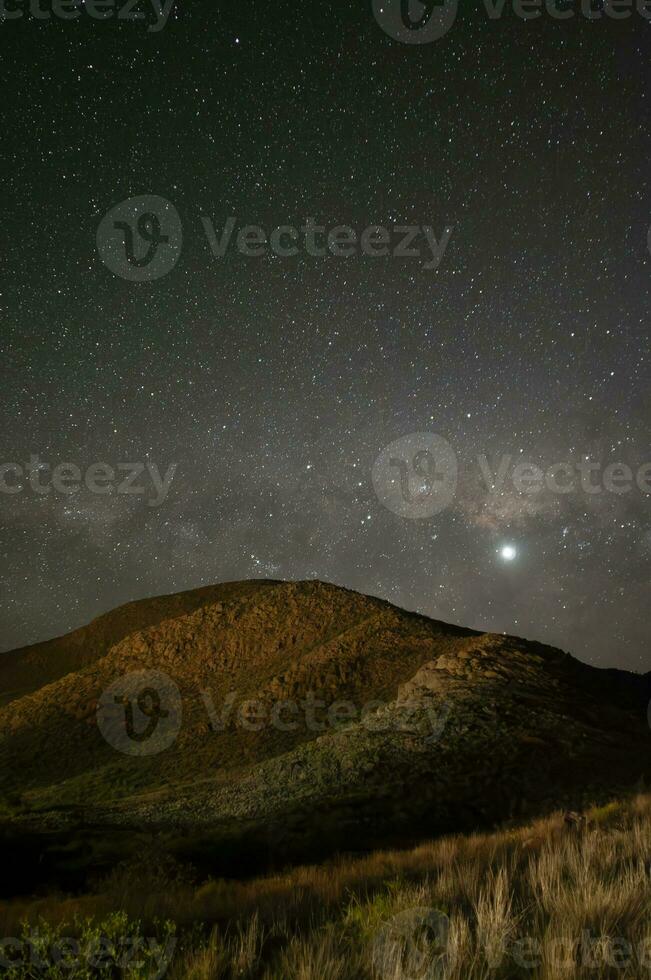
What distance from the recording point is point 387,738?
21.4 metres

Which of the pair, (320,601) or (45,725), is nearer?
(45,725)

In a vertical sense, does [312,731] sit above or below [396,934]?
below

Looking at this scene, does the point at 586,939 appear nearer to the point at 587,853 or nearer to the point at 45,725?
the point at 587,853

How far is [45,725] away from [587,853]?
4045 centimetres

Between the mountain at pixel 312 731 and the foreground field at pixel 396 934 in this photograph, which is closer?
the foreground field at pixel 396 934

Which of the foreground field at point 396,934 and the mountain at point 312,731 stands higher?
the foreground field at point 396,934

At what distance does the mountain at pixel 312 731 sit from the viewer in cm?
1584

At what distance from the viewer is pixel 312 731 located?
1097 inches

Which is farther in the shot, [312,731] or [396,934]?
[312,731]

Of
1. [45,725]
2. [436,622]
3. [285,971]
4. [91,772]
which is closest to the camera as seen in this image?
[285,971]

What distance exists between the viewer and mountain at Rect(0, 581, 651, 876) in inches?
624

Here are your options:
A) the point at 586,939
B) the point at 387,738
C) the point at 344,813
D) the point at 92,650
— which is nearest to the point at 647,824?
the point at 586,939

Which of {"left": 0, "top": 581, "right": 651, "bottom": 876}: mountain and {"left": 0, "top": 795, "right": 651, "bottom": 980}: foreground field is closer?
{"left": 0, "top": 795, "right": 651, "bottom": 980}: foreground field

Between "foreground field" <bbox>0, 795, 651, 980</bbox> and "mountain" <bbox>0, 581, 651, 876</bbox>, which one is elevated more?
"foreground field" <bbox>0, 795, 651, 980</bbox>
